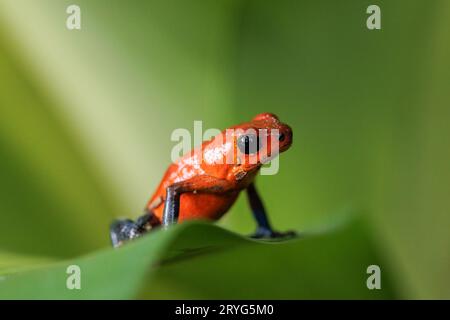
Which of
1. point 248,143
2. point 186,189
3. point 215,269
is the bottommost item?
point 215,269

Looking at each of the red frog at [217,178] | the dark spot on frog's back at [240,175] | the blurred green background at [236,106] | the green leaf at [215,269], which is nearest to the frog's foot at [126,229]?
the red frog at [217,178]

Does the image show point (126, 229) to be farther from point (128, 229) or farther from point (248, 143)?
point (248, 143)

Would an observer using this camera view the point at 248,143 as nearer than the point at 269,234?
Yes

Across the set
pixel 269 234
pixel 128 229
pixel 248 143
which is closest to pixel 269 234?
pixel 269 234

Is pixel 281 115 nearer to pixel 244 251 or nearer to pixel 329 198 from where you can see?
pixel 329 198

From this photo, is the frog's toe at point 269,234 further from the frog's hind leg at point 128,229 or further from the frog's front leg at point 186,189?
the frog's hind leg at point 128,229

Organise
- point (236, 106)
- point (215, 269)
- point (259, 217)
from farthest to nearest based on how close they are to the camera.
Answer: point (236, 106), point (259, 217), point (215, 269)

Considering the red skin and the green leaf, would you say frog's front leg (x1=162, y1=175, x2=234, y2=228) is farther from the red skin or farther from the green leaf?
the green leaf
